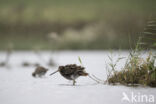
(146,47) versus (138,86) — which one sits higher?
(146,47)

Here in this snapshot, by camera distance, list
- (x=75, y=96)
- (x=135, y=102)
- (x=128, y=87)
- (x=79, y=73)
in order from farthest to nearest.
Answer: (x=79, y=73)
(x=128, y=87)
(x=75, y=96)
(x=135, y=102)

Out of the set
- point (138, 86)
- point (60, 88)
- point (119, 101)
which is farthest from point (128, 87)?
point (60, 88)

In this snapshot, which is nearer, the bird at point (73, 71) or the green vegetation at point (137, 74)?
the green vegetation at point (137, 74)

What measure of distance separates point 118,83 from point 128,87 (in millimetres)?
413

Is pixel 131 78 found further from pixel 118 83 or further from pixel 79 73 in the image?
pixel 79 73

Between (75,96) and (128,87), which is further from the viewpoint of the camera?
(128,87)

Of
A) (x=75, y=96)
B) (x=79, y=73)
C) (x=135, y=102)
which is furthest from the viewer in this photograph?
(x=79, y=73)

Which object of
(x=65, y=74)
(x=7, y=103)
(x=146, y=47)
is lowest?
(x=7, y=103)

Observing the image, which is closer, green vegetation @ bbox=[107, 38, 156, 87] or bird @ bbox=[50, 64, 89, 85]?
green vegetation @ bbox=[107, 38, 156, 87]

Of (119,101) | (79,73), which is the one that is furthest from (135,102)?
(79,73)

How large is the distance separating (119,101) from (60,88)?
1830 millimetres

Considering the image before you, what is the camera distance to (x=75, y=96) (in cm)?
536

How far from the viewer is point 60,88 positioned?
632 centimetres

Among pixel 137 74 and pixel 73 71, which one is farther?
pixel 73 71
